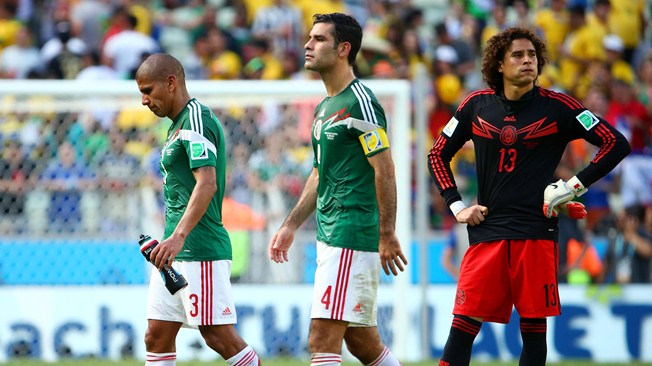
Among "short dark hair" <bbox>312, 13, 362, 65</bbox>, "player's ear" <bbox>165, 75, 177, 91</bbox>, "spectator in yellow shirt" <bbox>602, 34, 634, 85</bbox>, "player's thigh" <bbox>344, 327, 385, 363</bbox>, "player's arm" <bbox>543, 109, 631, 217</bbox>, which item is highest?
"spectator in yellow shirt" <bbox>602, 34, 634, 85</bbox>

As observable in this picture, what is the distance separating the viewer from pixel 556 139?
6590mm

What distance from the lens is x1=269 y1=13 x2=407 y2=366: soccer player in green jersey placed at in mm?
6449

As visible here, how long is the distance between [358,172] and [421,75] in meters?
5.37

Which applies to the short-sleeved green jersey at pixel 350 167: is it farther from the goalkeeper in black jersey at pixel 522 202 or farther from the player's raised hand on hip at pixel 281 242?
the goalkeeper in black jersey at pixel 522 202

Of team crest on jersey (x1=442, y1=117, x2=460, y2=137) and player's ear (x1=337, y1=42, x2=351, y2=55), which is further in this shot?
team crest on jersey (x1=442, y1=117, x2=460, y2=137)

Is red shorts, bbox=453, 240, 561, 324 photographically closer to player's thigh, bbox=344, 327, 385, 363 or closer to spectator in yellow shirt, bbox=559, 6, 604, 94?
player's thigh, bbox=344, 327, 385, 363

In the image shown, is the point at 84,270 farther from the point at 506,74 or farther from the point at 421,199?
the point at 506,74

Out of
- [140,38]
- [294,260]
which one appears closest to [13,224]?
[294,260]

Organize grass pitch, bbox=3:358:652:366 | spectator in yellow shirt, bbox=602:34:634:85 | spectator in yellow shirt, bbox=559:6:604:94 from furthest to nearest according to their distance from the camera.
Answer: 1. spectator in yellow shirt, bbox=559:6:604:94
2. spectator in yellow shirt, bbox=602:34:634:85
3. grass pitch, bbox=3:358:652:366

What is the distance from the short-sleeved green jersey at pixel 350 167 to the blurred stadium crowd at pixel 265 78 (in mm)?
4879

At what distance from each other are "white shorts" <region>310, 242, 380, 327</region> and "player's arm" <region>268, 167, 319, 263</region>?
0.45 metres

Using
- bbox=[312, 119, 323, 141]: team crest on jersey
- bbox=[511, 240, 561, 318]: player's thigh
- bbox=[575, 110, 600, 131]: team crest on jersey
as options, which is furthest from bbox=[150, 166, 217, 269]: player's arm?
bbox=[575, 110, 600, 131]: team crest on jersey

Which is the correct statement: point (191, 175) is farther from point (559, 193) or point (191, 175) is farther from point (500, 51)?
point (559, 193)

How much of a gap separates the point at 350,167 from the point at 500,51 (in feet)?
3.86
